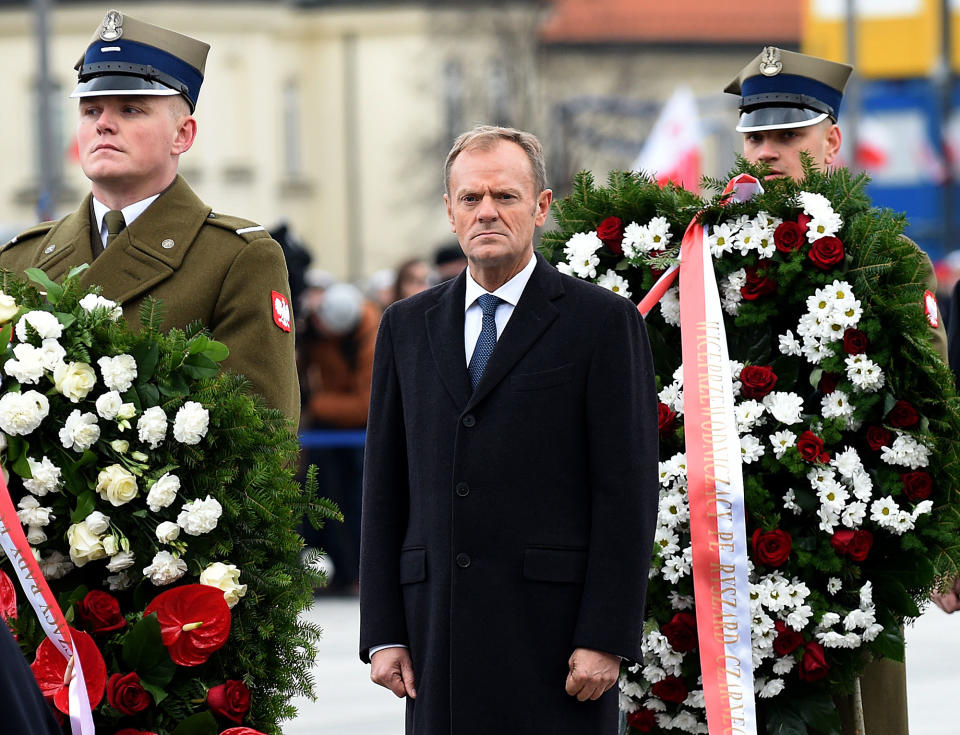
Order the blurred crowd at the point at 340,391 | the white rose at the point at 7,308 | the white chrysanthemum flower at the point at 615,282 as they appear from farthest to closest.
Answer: the blurred crowd at the point at 340,391 < the white chrysanthemum flower at the point at 615,282 < the white rose at the point at 7,308

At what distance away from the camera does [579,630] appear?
13.7ft

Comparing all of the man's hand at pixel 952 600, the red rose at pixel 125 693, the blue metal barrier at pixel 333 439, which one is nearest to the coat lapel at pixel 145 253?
the red rose at pixel 125 693

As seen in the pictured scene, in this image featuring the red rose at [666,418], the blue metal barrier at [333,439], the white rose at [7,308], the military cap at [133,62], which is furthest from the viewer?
the blue metal barrier at [333,439]

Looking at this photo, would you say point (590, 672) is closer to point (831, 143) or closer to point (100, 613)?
point (100, 613)

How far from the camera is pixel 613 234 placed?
17.9 ft

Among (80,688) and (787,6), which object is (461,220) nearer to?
(80,688)

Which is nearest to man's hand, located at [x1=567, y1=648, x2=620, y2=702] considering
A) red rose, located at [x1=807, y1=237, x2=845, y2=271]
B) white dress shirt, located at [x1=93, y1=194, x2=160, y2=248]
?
red rose, located at [x1=807, y1=237, x2=845, y2=271]

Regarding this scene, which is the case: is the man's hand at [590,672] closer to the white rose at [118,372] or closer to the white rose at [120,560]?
the white rose at [120,560]

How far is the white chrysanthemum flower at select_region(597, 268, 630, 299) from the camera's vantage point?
5445 millimetres

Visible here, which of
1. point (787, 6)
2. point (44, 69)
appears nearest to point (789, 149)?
point (44, 69)

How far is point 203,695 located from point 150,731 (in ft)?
0.48

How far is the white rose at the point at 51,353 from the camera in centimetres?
439

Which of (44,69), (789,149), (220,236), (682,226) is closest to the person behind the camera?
(220,236)

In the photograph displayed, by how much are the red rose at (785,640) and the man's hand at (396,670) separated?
45.4 inches
